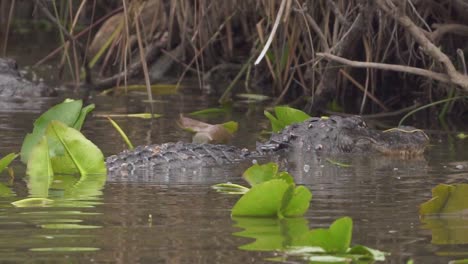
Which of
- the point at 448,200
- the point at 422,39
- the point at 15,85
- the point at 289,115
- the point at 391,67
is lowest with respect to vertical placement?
the point at 448,200

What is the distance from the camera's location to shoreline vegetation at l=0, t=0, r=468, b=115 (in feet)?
23.2

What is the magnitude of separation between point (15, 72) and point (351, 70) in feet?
9.45

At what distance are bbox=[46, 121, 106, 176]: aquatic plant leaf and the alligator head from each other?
1.29 metres

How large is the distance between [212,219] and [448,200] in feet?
2.66

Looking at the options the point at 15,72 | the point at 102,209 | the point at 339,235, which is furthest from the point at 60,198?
the point at 15,72

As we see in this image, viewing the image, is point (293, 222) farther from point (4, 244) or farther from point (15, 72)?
point (15, 72)

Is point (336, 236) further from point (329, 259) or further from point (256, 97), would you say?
point (256, 97)

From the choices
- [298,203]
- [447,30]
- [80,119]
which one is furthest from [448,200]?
[447,30]

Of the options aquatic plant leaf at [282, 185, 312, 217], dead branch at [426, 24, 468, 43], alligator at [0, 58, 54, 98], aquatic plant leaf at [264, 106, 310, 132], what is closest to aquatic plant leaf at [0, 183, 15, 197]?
aquatic plant leaf at [282, 185, 312, 217]

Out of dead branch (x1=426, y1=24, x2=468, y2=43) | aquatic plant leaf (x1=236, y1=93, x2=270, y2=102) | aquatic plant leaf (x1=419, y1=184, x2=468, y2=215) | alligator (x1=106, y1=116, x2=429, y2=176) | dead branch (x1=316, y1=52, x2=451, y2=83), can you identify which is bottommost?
aquatic plant leaf (x1=419, y1=184, x2=468, y2=215)

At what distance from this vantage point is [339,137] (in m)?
6.55

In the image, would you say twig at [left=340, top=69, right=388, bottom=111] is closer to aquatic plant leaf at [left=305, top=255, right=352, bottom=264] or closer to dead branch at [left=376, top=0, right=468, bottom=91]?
dead branch at [left=376, top=0, right=468, bottom=91]

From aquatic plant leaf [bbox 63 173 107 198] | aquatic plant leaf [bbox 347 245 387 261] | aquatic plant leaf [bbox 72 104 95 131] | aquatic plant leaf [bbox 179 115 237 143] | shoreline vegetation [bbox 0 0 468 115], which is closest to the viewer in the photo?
aquatic plant leaf [bbox 347 245 387 261]

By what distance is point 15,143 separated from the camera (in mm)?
A: 6574
